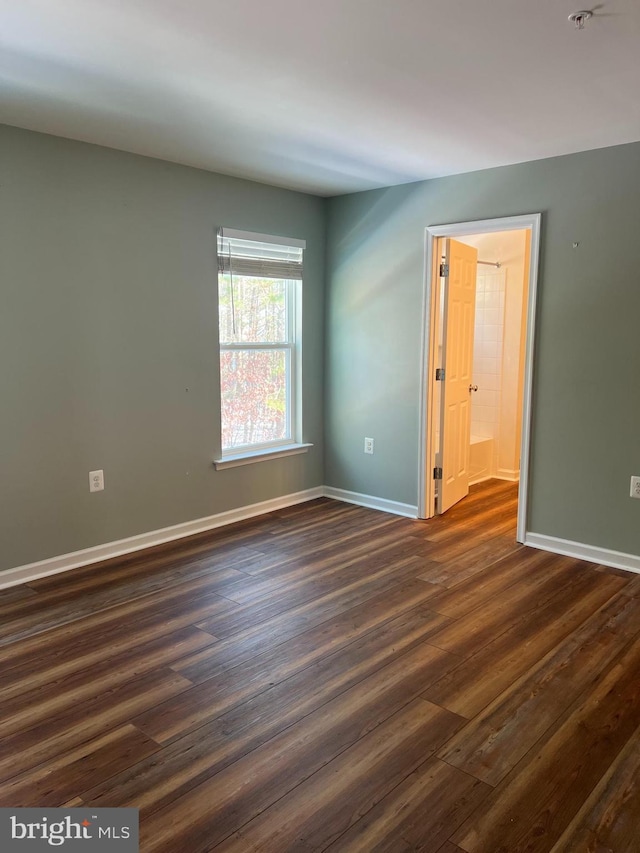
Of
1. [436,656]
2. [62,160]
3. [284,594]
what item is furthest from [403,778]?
[62,160]

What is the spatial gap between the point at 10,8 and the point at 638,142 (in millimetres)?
2998

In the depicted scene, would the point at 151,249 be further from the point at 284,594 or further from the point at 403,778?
the point at 403,778

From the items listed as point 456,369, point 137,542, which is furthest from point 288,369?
point 137,542

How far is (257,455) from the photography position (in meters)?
4.49

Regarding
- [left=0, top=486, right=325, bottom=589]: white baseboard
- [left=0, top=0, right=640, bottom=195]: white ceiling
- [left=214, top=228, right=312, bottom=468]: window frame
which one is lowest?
[left=0, top=486, right=325, bottom=589]: white baseboard

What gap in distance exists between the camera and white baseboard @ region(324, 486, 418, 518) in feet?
15.1

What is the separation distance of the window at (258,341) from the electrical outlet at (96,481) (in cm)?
91

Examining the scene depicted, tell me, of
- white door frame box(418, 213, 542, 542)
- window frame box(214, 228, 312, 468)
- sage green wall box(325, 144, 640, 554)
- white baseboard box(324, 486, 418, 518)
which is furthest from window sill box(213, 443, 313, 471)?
white door frame box(418, 213, 542, 542)

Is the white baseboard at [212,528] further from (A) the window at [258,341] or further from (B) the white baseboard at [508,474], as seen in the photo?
(B) the white baseboard at [508,474]

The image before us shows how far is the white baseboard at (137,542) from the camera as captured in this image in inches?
132

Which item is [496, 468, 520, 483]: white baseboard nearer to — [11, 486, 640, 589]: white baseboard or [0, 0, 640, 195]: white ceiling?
[11, 486, 640, 589]: white baseboard

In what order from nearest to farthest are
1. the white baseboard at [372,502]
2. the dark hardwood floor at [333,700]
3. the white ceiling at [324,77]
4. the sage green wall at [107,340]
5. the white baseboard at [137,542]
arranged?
the dark hardwood floor at [333,700] < the white ceiling at [324,77] < the sage green wall at [107,340] < the white baseboard at [137,542] < the white baseboard at [372,502]

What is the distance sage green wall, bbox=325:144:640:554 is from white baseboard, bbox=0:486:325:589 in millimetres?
977

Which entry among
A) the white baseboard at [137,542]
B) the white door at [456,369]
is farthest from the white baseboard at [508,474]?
the white baseboard at [137,542]
